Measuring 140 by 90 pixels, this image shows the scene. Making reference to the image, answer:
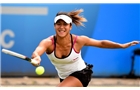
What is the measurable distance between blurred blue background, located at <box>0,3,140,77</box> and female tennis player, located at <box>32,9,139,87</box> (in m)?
3.99

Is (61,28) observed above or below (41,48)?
above

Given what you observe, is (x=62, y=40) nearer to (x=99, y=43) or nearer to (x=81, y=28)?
(x=99, y=43)

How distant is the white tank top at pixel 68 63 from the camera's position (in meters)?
5.78

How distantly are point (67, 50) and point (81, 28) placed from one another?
425 centimetres

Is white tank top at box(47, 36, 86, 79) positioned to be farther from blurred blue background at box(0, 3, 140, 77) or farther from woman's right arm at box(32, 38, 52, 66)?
blurred blue background at box(0, 3, 140, 77)

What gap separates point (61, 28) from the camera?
559cm

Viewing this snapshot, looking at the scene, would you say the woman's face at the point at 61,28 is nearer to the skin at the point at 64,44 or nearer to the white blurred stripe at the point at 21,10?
the skin at the point at 64,44

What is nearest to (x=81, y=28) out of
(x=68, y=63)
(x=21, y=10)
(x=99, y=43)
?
(x=21, y=10)

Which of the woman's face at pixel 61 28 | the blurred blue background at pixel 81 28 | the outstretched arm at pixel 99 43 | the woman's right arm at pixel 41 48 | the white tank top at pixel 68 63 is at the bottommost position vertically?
the white tank top at pixel 68 63

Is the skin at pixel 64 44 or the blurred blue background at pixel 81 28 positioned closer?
the skin at pixel 64 44

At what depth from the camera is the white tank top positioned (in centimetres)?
578

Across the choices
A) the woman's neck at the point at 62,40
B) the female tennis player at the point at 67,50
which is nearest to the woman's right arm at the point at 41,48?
the female tennis player at the point at 67,50

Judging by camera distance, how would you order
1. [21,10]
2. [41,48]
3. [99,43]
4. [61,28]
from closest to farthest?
[41,48] → [61,28] → [99,43] → [21,10]

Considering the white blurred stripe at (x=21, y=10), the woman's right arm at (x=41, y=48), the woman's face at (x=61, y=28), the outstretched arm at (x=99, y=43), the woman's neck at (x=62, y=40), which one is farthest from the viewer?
the white blurred stripe at (x=21, y=10)
